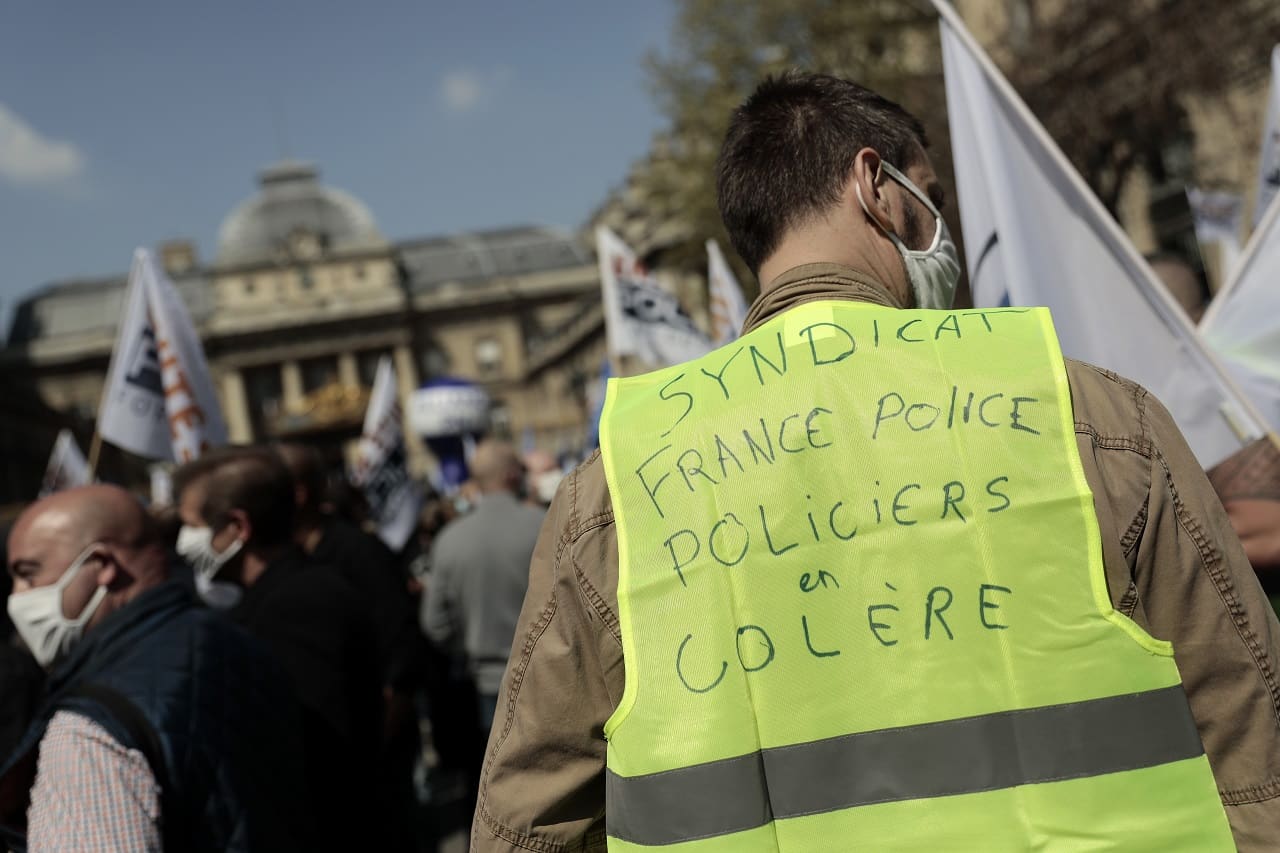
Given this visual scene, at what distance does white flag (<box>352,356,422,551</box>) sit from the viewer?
28.9 ft

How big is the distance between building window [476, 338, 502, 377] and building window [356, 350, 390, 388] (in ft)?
20.1

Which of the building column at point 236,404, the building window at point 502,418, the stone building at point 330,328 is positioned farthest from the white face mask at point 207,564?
the building column at point 236,404

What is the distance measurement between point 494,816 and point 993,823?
0.62m

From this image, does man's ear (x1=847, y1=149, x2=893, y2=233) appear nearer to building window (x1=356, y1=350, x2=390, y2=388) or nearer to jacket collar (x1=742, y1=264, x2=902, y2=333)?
jacket collar (x1=742, y1=264, x2=902, y2=333)

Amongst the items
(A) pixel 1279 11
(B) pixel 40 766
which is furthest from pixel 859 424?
(A) pixel 1279 11

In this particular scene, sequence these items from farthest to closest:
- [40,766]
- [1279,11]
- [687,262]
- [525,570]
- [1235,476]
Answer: [687,262], [1279,11], [525,570], [1235,476], [40,766]

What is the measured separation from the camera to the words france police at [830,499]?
1404 millimetres

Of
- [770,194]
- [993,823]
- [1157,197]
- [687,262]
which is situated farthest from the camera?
[687,262]

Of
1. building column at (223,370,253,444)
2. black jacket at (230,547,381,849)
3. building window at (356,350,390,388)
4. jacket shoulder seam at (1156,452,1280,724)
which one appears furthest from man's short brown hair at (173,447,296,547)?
building window at (356,350,390,388)

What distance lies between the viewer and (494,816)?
1.57 m

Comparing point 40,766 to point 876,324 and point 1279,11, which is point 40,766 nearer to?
point 876,324

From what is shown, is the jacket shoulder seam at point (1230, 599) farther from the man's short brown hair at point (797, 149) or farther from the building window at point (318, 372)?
the building window at point (318, 372)

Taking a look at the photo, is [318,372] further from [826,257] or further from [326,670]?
[826,257]

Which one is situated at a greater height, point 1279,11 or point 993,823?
point 1279,11
